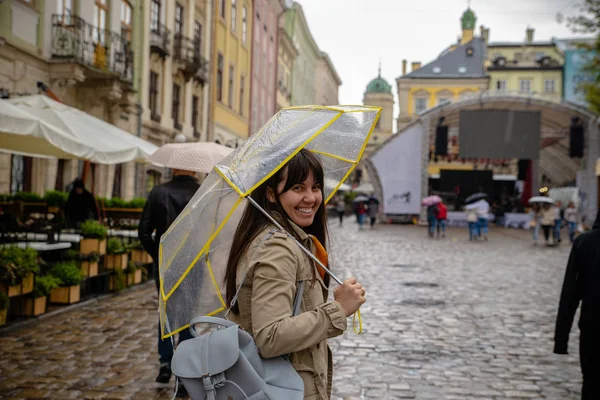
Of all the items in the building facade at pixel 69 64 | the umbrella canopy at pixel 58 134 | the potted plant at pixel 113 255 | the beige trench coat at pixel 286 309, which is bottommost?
the potted plant at pixel 113 255

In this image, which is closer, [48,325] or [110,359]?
[110,359]

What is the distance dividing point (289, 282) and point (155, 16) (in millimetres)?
23862

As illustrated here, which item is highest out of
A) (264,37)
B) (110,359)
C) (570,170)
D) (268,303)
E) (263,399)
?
(264,37)

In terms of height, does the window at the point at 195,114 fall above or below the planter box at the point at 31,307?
above

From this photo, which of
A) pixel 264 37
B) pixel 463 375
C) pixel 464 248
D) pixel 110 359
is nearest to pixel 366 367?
pixel 463 375

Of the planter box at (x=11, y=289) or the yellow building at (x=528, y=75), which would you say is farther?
the yellow building at (x=528, y=75)

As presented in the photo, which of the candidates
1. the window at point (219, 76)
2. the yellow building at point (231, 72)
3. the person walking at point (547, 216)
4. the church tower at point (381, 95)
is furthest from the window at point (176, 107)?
the church tower at point (381, 95)

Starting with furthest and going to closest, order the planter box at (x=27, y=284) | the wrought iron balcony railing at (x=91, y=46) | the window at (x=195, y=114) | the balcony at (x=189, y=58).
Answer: the window at (x=195, y=114) → the balcony at (x=189, y=58) → the wrought iron balcony railing at (x=91, y=46) → the planter box at (x=27, y=284)

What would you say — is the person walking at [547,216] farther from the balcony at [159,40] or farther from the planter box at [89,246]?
the planter box at [89,246]

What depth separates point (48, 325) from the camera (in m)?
8.05

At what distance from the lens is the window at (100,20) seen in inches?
762

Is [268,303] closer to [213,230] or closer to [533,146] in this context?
[213,230]

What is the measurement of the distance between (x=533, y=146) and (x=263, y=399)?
3763cm

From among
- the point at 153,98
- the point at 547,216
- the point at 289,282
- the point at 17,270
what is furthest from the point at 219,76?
the point at 289,282
